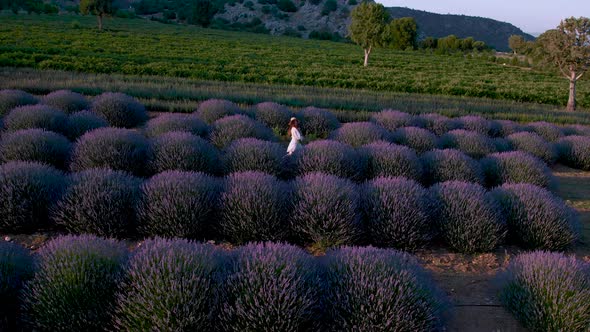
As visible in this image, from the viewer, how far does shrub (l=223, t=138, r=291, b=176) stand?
274 inches

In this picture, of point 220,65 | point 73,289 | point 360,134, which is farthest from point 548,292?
point 220,65

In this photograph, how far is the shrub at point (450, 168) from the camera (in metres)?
7.41

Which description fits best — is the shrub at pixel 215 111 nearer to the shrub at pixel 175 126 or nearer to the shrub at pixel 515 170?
the shrub at pixel 175 126

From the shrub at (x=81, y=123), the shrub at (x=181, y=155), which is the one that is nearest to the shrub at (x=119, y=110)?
the shrub at (x=81, y=123)

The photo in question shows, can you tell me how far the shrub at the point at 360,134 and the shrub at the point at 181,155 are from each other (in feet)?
9.96

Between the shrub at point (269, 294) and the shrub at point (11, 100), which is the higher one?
the shrub at point (11, 100)

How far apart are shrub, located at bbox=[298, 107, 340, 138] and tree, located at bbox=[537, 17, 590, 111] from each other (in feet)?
40.1

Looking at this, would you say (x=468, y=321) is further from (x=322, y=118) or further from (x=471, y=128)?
(x=471, y=128)

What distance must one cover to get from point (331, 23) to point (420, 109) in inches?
2948

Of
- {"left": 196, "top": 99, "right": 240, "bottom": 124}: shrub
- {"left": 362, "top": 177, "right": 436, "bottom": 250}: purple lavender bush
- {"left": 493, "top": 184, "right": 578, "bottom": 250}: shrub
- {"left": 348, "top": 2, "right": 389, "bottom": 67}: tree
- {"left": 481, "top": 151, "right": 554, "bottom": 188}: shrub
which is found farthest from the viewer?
{"left": 348, "top": 2, "right": 389, "bottom": 67}: tree

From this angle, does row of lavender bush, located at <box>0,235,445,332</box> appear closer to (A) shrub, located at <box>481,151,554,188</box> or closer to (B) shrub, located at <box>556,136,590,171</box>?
(A) shrub, located at <box>481,151,554,188</box>

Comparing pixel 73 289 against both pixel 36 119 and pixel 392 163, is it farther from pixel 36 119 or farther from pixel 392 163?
pixel 36 119

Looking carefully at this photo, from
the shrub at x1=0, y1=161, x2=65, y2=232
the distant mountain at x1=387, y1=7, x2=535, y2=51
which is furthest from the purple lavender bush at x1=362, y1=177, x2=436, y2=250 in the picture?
the distant mountain at x1=387, y1=7, x2=535, y2=51

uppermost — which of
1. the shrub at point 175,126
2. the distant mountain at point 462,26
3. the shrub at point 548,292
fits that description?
the distant mountain at point 462,26
